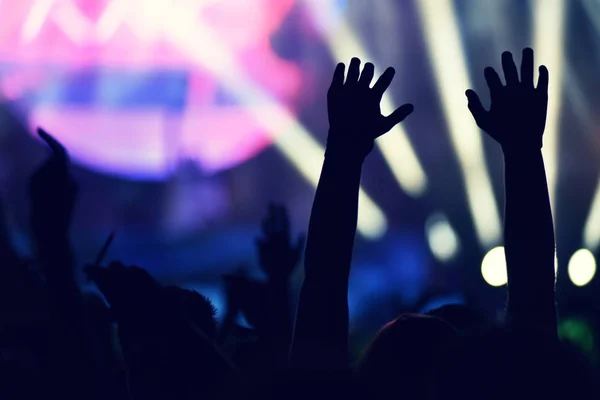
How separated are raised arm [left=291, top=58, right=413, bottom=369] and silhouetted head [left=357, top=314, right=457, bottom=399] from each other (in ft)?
0.15

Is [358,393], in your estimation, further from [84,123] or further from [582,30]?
[582,30]

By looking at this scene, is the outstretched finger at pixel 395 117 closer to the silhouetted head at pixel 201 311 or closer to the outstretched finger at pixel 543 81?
the outstretched finger at pixel 543 81

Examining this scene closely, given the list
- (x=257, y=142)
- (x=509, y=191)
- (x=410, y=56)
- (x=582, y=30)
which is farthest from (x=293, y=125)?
(x=509, y=191)

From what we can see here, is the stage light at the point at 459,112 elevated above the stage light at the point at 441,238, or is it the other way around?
the stage light at the point at 459,112

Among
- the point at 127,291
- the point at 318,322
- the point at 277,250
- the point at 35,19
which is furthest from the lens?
the point at 35,19

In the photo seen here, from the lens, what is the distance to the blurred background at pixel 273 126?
4.98 metres

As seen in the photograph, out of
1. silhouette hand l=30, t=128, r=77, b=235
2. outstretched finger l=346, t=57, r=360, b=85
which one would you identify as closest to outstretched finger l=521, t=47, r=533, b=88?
outstretched finger l=346, t=57, r=360, b=85

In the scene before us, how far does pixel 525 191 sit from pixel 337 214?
10.9 inches

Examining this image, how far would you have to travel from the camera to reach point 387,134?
536 centimetres

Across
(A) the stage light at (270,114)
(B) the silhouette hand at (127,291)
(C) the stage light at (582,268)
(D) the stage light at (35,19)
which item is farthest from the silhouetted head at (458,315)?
(D) the stage light at (35,19)

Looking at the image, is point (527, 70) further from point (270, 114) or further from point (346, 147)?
point (270, 114)

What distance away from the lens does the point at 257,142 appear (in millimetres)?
5289

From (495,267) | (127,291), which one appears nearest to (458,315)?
(127,291)

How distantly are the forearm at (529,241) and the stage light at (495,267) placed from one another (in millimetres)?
3664
